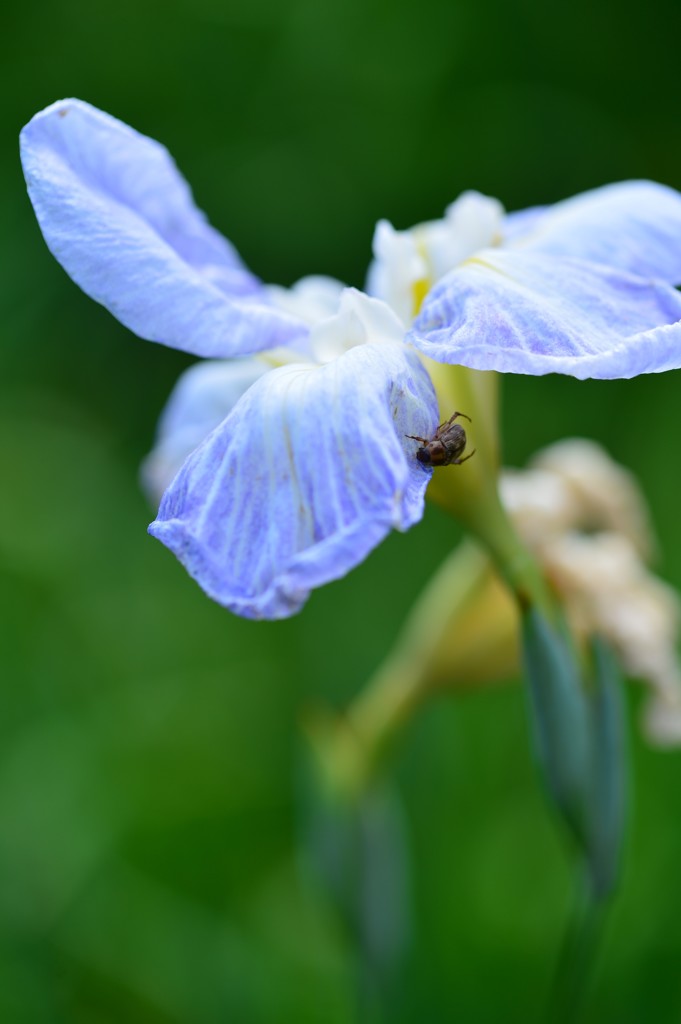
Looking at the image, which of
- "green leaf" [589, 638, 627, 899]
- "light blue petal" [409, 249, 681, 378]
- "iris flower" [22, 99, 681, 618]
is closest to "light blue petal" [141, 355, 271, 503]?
"iris flower" [22, 99, 681, 618]

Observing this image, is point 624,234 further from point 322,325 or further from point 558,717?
point 558,717

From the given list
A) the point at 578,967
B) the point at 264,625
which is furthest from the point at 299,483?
the point at 264,625

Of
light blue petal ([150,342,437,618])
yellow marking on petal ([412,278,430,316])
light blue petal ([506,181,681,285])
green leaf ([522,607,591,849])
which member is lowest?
green leaf ([522,607,591,849])

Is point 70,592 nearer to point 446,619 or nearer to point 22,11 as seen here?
point 446,619

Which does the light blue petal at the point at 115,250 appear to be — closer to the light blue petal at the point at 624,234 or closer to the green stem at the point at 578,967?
the light blue petal at the point at 624,234

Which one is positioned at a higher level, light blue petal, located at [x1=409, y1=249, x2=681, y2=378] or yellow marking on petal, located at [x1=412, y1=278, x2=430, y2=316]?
light blue petal, located at [x1=409, y1=249, x2=681, y2=378]

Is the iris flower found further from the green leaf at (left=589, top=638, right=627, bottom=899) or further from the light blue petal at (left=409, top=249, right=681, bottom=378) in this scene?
the green leaf at (left=589, top=638, right=627, bottom=899)

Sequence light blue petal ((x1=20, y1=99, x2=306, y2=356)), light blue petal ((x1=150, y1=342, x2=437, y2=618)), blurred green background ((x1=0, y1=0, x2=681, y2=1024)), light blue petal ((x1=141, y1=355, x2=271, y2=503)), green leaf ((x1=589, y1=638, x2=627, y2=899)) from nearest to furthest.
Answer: light blue petal ((x1=150, y1=342, x2=437, y2=618)) → light blue petal ((x1=20, y1=99, x2=306, y2=356)) → green leaf ((x1=589, y1=638, x2=627, y2=899)) → light blue petal ((x1=141, y1=355, x2=271, y2=503)) → blurred green background ((x1=0, y1=0, x2=681, y2=1024))
